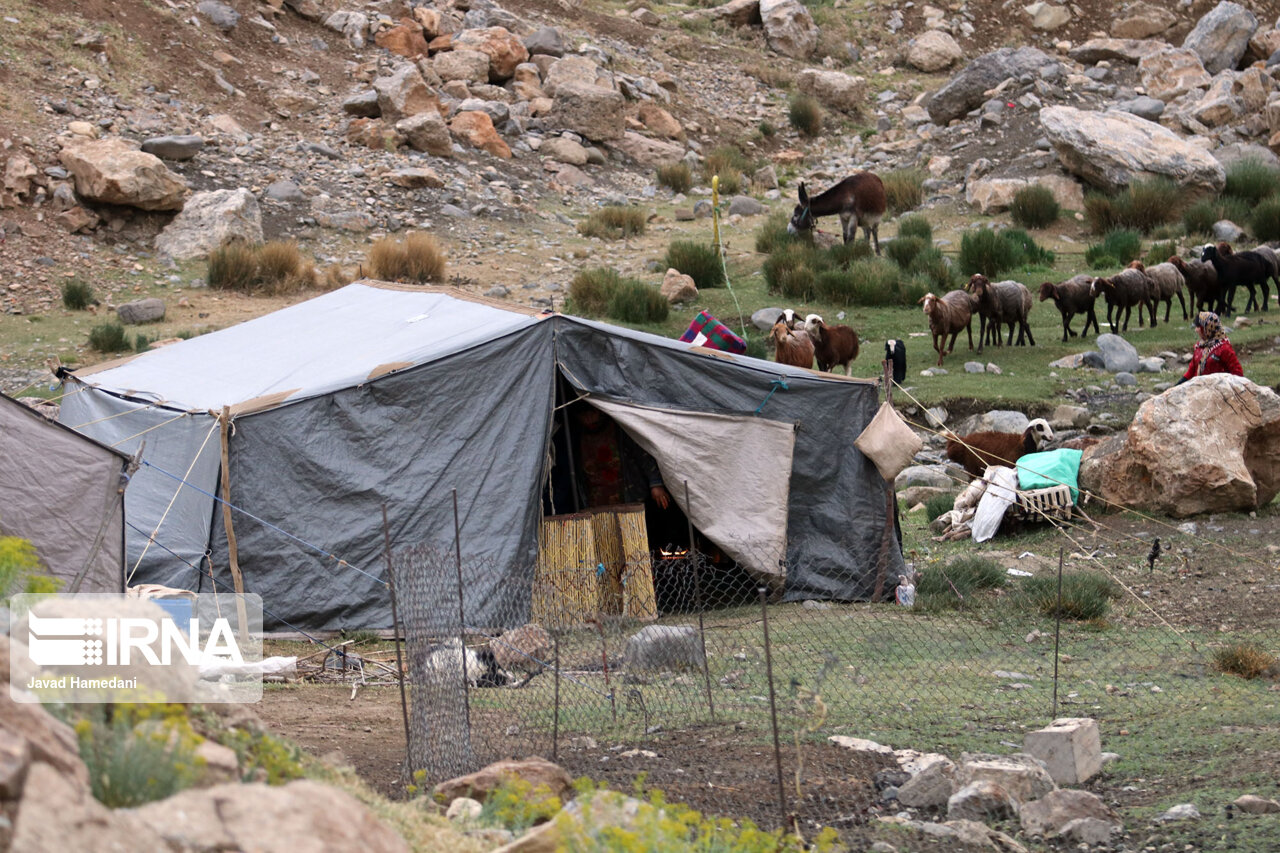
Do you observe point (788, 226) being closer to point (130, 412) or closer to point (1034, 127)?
point (1034, 127)

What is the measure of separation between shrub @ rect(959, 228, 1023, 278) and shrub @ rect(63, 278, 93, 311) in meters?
13.6

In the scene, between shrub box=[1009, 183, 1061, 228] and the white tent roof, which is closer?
the white tent roof

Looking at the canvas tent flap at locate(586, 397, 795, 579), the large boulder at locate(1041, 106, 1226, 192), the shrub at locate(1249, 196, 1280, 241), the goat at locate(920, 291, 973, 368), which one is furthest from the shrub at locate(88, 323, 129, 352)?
the shrub at locate(1249, 196, 1280, 241)

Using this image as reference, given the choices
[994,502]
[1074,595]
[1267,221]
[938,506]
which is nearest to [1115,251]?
[1267,221]

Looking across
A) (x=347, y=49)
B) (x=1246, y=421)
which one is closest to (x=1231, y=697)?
(x=1246, y=421)

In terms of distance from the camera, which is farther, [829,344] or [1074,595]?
[829,344]

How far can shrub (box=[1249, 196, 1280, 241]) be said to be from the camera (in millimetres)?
23297

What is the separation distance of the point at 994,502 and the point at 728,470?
3.19 meters

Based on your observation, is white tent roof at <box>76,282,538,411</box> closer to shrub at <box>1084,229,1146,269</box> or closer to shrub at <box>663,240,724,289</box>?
shrub at <box>663,240,724,289</box>

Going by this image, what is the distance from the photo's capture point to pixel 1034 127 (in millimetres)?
29062

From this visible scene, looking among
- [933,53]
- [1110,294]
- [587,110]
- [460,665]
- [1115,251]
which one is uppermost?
[933,53]

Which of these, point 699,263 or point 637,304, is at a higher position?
point 699,263

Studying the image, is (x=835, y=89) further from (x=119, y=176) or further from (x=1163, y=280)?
(x=119, y=176)

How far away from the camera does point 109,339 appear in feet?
58.9
